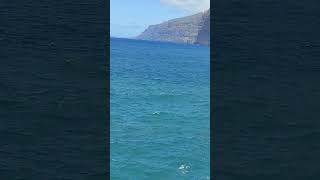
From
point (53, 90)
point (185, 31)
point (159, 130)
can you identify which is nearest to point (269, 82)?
point (53, 90)

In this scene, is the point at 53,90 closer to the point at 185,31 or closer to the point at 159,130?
the point at 159,130

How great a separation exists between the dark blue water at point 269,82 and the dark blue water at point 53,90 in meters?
0.63

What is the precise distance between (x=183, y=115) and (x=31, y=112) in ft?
78.5

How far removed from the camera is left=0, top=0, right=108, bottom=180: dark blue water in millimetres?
2488

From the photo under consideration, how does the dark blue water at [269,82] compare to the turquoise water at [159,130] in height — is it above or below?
above

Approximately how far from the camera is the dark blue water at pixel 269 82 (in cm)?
249

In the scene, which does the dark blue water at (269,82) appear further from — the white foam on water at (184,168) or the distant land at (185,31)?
the distant land at (185,31)

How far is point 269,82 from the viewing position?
98.9 inches

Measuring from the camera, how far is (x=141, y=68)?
5338 centimetres

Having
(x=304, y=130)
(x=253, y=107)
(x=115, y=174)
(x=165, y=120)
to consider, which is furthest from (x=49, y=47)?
(x=165, y=120)

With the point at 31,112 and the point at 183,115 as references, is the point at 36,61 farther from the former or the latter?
the point at 183,115

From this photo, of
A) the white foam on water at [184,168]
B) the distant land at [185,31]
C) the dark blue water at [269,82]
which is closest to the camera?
the dark blue water at [269,82]

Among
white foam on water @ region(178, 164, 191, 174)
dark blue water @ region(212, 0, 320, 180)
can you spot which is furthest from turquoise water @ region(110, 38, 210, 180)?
dark blue water @ region(212, 0, 320, 180)

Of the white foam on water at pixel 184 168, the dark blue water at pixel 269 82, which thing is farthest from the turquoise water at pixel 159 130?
the dark blue water at pixel 269 82
